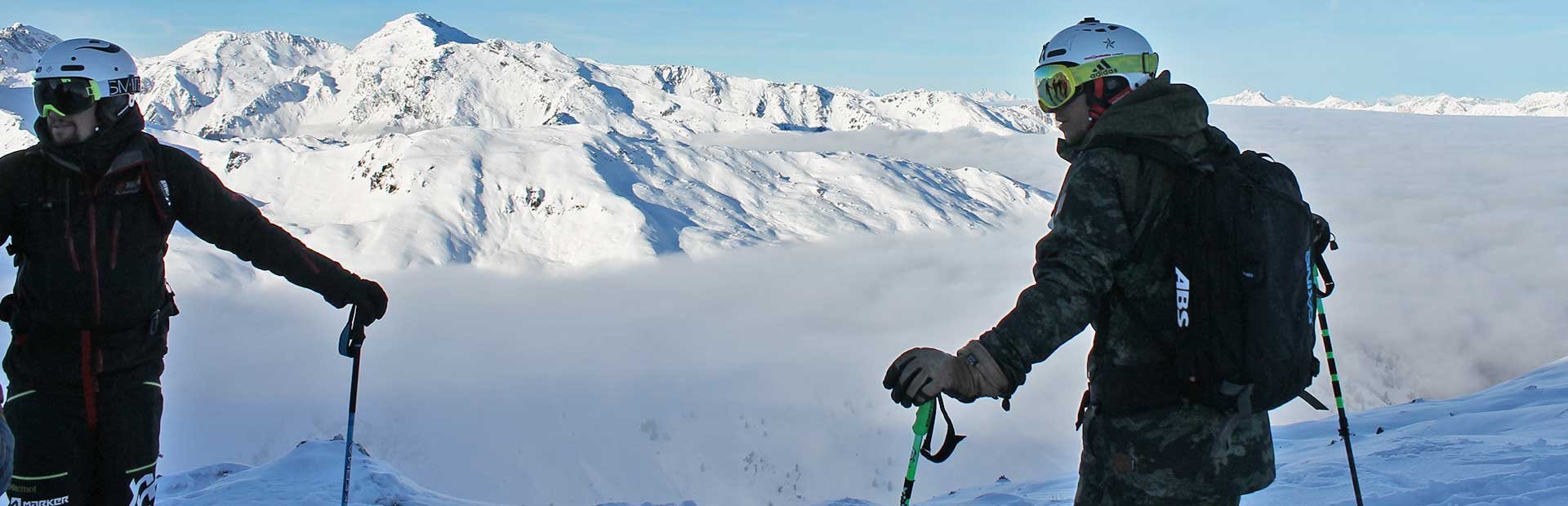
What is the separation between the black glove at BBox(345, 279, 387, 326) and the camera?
4523 mm

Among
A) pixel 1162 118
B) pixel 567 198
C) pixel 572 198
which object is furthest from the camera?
pixel 567 198

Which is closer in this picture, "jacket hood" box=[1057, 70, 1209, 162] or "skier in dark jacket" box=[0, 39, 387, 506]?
"jacket hood" box=[1057, 70, 1209, 162]

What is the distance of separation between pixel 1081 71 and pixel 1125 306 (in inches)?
30.3

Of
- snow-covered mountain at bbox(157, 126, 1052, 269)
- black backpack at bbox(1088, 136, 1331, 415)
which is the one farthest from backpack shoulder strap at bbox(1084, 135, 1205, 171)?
snow-covered mountain at bbox(157, 126, 1052, 269)

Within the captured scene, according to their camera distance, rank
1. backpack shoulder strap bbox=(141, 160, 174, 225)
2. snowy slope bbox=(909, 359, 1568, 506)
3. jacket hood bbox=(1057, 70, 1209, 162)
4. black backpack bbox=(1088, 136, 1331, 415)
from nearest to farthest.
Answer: black backpack bbox=(1088, 136, 1331, 415) < jacket hood bbox=(1057, 70, 1209, 162) < backpack shoulder strap bbox=(141, 160, 174, 225) < snowy slope bbox=(909, 359, 1568, 506)

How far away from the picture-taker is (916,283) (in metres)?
114

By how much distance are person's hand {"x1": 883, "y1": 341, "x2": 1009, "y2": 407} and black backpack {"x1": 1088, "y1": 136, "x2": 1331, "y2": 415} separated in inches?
18.8

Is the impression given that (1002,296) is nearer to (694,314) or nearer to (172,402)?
(694,314)

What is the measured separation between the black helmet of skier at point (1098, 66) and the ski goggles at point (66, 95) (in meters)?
3.63

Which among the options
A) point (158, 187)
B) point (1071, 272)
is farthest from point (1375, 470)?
point (158, 187)

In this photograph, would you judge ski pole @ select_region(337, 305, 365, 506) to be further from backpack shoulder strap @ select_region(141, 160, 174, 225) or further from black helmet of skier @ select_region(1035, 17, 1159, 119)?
black helmet of skier @ select_region(1035, 17, 1159, 119)

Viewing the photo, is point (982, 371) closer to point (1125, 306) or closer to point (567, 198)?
point (1125, 306)

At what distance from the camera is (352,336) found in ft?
15.4

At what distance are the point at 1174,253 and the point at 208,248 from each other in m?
140
